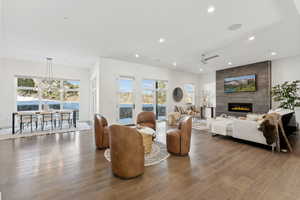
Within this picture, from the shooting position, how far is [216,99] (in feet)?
28.9

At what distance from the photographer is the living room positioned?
216 centimetres

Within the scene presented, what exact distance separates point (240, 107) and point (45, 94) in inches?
423

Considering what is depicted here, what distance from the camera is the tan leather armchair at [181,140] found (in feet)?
10.1

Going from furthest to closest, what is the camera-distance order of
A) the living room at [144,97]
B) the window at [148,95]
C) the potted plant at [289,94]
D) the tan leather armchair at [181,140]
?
the window at [148,95], the potted plant at [289,94], the tan leather armchair at [181,140], the living room at [144,97]

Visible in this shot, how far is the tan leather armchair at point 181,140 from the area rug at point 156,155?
0.23 metres

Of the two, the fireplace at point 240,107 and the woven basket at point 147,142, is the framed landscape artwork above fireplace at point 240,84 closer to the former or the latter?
the fireplace at point 240,107

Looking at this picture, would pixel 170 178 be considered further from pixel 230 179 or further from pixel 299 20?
pixel 299 20

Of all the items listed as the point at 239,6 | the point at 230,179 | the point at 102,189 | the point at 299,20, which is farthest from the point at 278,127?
the point at 102,189

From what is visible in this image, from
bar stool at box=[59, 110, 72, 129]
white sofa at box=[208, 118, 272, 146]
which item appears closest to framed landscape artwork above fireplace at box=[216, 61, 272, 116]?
white sofa at box=[208, 118, 272, 146]

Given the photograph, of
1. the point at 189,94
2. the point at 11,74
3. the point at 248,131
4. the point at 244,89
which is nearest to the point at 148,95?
the point at 189,94

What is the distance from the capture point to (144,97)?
7.43 meters

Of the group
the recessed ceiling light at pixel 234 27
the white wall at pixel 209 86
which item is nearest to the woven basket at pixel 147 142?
the recessed ceiling light at pixel 234 27

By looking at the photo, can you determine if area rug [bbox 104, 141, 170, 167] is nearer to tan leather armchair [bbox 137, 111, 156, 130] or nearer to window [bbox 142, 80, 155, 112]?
tan leather armchair [bbox 137, 111, 156, 130]

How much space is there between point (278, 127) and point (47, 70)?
9.67 meters
